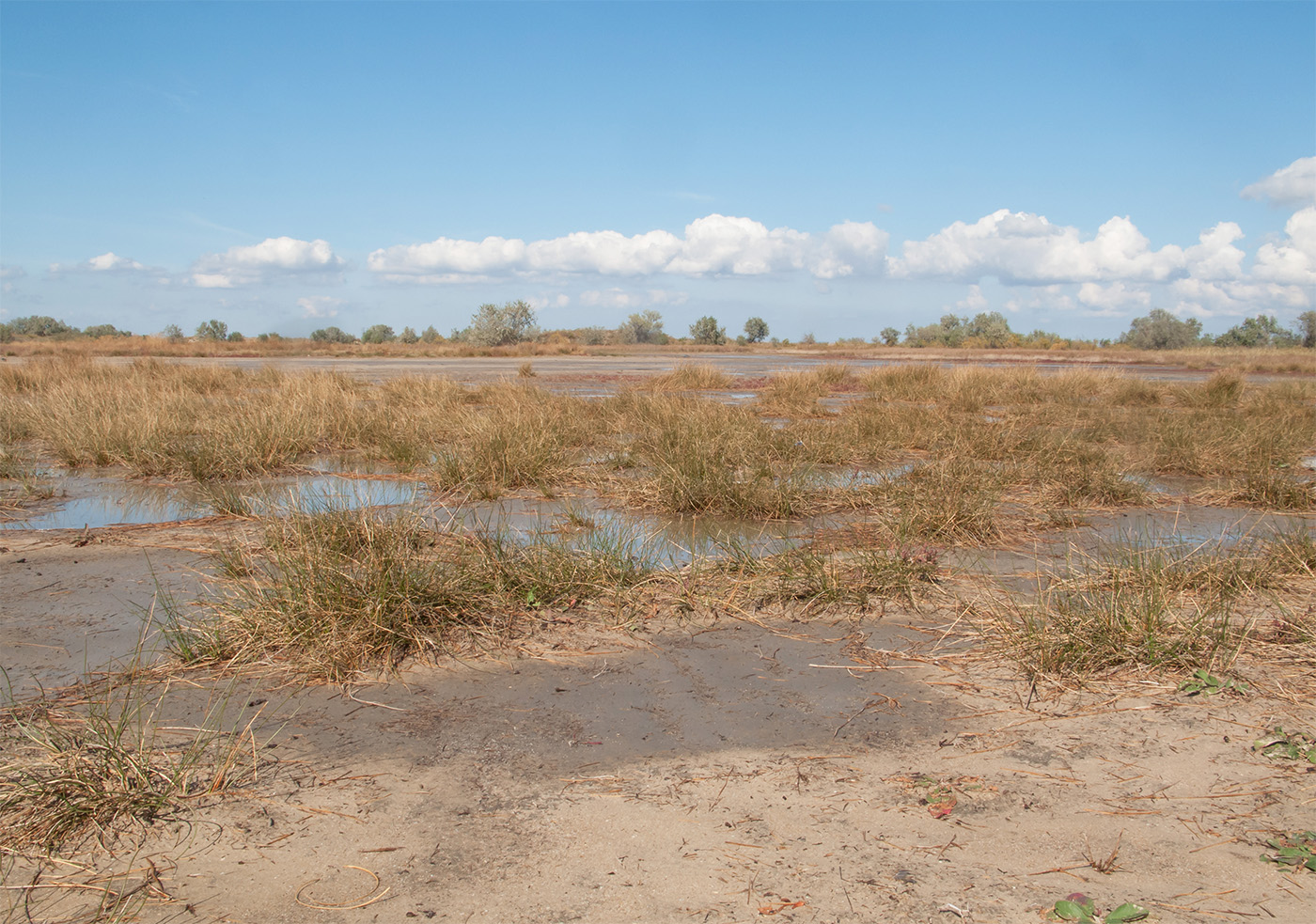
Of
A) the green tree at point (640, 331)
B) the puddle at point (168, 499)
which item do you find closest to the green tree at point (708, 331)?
the green tree at point (640, 331)

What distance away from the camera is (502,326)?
59781mm

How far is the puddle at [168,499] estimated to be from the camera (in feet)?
22.0

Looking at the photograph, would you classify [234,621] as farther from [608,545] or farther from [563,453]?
[563,453]

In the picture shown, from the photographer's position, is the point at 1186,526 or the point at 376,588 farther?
the point at 1186,526

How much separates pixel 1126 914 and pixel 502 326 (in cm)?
6007

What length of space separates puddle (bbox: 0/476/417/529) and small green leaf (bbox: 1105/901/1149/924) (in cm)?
505

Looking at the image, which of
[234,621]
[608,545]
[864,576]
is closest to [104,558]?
[234,621]

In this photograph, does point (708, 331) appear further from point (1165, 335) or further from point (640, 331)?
point (1165, 335)

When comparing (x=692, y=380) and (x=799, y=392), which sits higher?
(x=692, y=380)

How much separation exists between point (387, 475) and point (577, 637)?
495 cm

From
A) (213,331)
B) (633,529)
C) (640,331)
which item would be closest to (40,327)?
(213,331)

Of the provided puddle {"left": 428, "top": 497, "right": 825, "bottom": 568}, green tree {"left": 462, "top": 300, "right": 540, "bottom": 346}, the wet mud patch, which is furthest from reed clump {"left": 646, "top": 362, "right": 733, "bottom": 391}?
green tree {"left": 462, "top": 300, "right": 540, "bottom": 346}

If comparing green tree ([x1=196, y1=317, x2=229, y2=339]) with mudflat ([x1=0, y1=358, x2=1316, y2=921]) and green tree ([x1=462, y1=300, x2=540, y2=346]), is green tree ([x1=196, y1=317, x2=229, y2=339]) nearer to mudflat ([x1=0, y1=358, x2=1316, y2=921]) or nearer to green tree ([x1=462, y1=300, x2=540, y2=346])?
green tree ([x1=462, y1=300, x2=540, y2=346])

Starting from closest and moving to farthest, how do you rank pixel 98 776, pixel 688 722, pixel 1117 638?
1. pixel 98 776
2. pixel 688 722
3. pixel 1117 638
